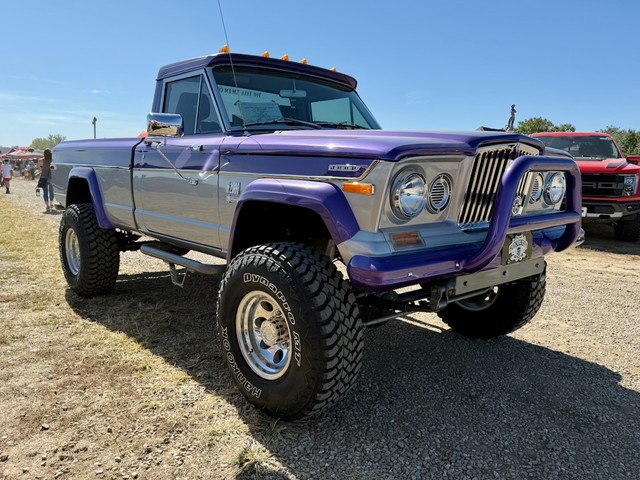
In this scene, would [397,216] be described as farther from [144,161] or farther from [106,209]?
[106,209]

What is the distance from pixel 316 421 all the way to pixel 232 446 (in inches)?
19.1

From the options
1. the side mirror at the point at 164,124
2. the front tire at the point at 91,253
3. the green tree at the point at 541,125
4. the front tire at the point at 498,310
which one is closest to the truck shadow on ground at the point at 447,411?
the front tire at the point at 498,310

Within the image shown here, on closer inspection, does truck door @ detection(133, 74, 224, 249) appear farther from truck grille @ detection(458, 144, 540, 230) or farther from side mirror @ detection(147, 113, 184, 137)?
truck grille @ detection(458, 144, 540, 230)

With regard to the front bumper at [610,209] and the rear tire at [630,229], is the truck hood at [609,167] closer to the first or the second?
the front bumper at [610,209]

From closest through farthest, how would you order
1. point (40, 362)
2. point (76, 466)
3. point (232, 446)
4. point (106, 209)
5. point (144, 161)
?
point (76, 466)
point (232, 446)
point (40, 362)
point (144, 161)
point (106, 209)

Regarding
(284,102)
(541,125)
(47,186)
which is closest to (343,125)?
(284,102)

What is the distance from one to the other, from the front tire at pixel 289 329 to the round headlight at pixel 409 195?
1.57 feet

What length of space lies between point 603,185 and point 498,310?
6988mm

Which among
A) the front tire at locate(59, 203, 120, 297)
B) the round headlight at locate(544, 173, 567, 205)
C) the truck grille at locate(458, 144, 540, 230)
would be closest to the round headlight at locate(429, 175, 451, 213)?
the truck grille at locate(458, 144, 540, 230)

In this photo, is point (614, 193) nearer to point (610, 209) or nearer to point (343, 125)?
point (610, 209)

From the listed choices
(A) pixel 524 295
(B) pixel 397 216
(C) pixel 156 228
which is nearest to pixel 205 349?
(C) pixel 156 228

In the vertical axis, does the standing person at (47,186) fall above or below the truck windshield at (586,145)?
below

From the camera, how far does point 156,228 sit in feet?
13.5

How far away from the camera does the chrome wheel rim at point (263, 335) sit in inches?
108
